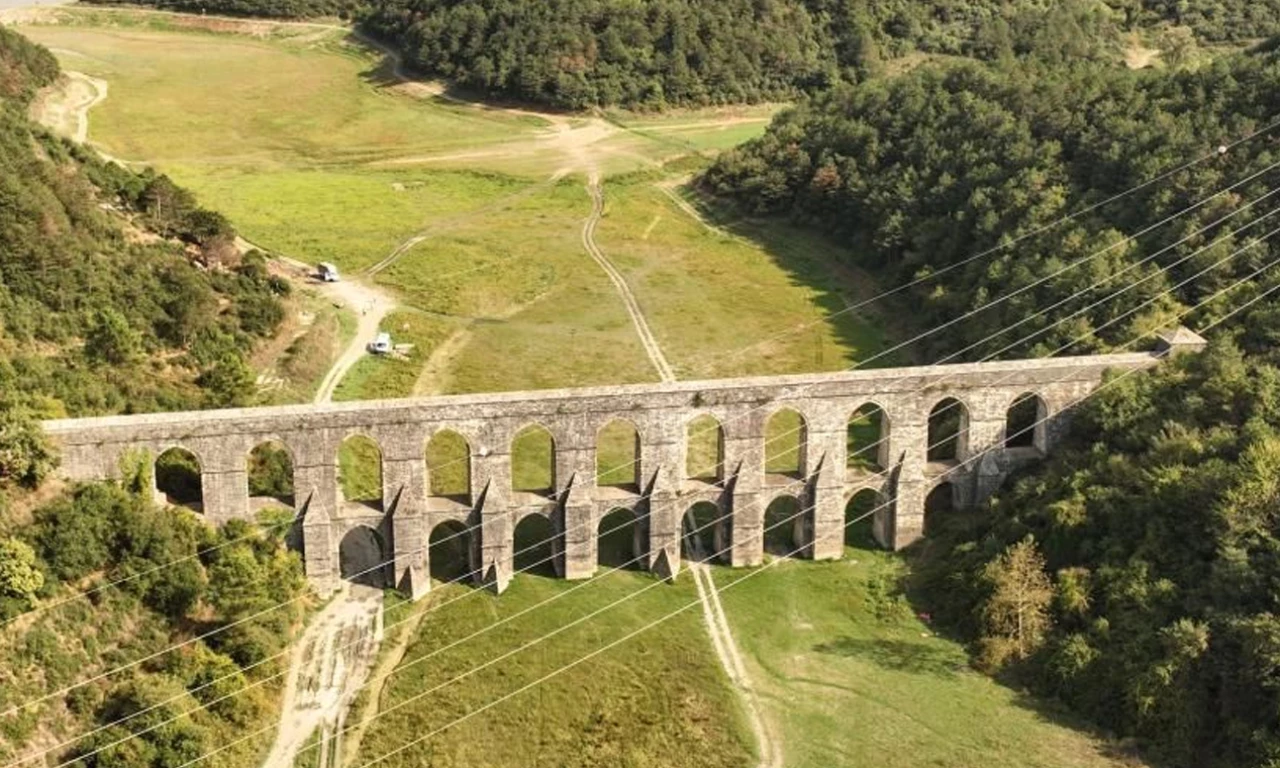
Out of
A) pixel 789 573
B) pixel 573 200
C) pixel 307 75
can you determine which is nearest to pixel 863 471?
pixel 789 573

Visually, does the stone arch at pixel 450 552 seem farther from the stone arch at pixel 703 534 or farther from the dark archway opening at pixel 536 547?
the stone arch at pixel 703 534

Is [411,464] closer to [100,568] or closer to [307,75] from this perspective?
[100,568]

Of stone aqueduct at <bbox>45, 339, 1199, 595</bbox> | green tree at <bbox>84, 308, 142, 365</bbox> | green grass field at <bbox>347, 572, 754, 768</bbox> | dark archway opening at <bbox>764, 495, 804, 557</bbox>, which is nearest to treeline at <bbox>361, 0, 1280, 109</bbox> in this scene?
green tree at <bbox>84, 308, 142, 365</bbox>

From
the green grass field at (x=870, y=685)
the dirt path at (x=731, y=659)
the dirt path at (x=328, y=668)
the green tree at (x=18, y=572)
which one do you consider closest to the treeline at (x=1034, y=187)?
the green grass field at (x=870, y=685)

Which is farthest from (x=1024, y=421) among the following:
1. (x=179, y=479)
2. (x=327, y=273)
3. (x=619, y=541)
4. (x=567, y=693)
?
(x=327, y=273)

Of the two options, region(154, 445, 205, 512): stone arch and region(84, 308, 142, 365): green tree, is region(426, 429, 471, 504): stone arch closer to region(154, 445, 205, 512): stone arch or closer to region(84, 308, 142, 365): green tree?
region(154, 445, 205, 512): stone arch
